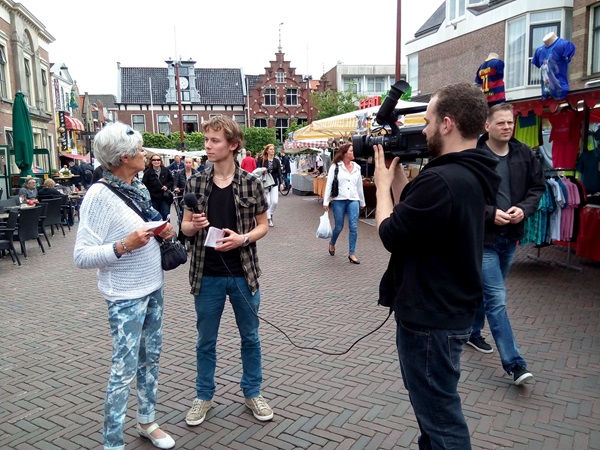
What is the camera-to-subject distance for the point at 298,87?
48.3 m

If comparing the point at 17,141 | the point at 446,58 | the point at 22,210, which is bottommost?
the point at 22,210

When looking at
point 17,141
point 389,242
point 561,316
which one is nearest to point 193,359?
point 389,242

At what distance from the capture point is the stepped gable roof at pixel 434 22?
79.9 feet

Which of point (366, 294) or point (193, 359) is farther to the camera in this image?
point (366, 294)

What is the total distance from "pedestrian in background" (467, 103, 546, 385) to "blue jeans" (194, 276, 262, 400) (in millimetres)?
1623

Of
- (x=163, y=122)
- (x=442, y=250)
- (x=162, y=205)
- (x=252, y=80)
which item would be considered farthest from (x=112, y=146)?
(x=252, y=80)

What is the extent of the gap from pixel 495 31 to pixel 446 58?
327cm

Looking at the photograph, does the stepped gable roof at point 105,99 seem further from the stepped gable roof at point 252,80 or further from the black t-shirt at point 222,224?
the black t-shirt at point 222,224

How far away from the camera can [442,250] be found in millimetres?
1876

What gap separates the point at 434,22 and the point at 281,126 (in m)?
25.3

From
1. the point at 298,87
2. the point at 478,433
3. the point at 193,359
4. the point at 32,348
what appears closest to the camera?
Result: the point at 478,433

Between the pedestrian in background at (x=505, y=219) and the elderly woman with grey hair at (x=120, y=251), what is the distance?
2.21 meters

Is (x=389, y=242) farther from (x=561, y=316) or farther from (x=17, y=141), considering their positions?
(x=17, y=141)

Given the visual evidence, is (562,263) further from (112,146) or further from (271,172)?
(271,172)
